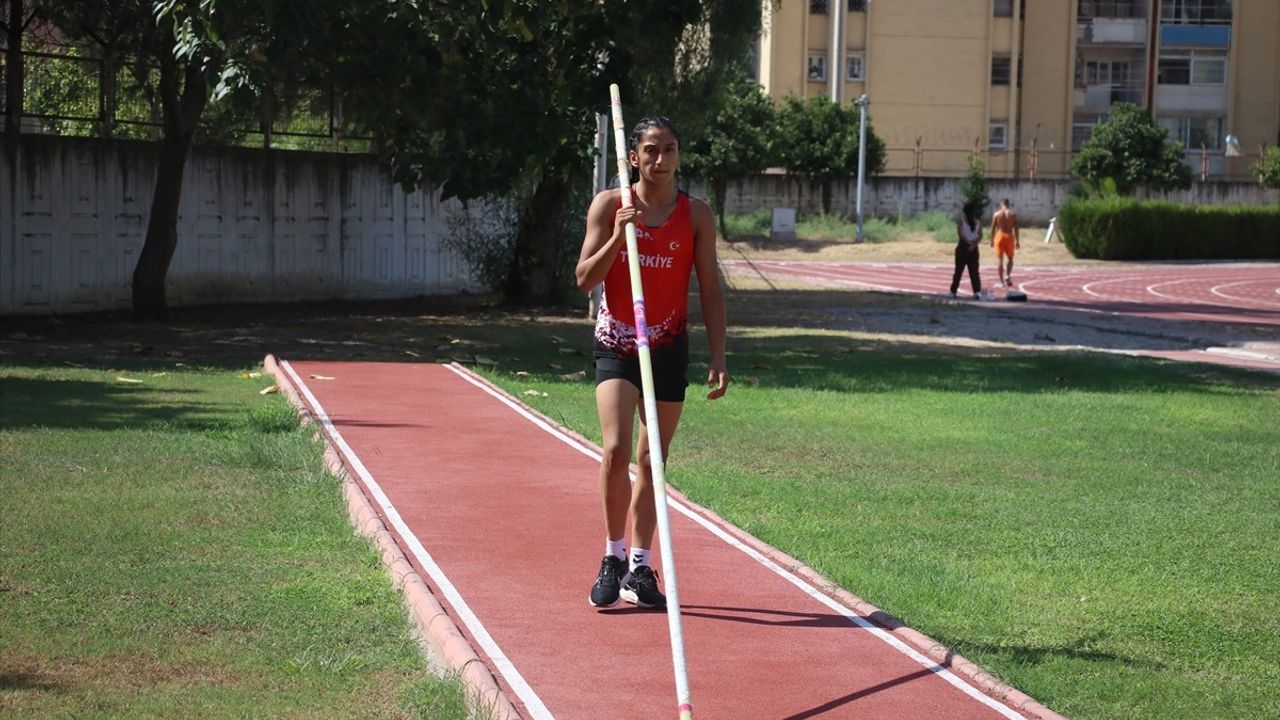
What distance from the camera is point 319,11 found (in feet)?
53.5

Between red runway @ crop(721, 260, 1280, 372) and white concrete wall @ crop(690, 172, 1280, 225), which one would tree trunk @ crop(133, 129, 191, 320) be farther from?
white concrete wall @ crop(690, 172, 1280, 225)

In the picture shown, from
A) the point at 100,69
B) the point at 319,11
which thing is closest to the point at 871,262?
the point at 100,69

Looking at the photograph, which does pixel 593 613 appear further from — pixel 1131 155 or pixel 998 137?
pixel 998 137

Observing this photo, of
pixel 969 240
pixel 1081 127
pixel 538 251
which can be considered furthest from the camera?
pixel 1081 127

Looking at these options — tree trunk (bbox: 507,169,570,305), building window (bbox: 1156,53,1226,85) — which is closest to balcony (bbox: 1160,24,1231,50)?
building window (bbox: 1156,53,1226,85)

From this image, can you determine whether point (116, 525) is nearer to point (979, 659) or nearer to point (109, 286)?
point (979, 659)

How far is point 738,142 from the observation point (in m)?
55.5

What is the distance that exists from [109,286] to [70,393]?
9870 millimetres

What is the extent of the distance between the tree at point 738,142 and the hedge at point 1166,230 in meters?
10.6

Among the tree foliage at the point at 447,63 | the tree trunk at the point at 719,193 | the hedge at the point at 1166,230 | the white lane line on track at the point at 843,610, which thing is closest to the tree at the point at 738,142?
the tree trunk at the point at 719,193

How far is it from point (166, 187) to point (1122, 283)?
2788 cm

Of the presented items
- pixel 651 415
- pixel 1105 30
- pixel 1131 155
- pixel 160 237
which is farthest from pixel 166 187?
pixel 1105 30

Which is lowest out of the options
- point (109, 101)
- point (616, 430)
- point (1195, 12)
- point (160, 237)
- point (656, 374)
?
point (616, 430)

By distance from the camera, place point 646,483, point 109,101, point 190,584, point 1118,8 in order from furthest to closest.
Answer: point 1118,8, point 109,101, point 190,584, point 646,483
